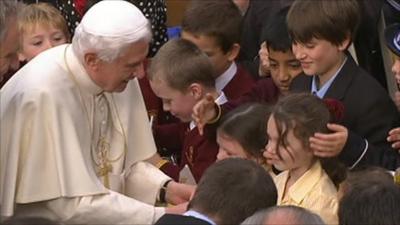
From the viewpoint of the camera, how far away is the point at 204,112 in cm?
586

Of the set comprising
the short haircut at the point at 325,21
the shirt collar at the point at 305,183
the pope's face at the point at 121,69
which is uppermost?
the pope's face at the point at 121,69

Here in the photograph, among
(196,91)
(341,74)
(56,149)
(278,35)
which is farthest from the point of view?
(278,35)

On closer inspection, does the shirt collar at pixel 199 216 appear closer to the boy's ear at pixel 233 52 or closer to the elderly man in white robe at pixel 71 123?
the elderly man in white robe at pixel 71 123

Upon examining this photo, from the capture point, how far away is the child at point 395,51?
18.2 feet

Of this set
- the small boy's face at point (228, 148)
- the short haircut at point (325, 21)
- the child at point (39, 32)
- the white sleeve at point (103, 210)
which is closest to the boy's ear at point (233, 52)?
the short haircut at point (325, 21)

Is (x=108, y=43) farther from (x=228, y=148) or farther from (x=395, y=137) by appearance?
(x=395, y=137)

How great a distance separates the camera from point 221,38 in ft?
22.6

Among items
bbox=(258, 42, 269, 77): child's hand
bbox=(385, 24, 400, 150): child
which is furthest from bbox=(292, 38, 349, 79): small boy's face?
bbox=(258, 42, 269, 77): child's hand

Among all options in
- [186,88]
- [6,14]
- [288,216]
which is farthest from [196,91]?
[288,216]

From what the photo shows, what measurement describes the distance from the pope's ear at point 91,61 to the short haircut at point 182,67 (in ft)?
2.99

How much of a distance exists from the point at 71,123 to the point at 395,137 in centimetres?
141

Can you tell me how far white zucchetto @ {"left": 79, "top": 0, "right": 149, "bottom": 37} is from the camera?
17.2 feet

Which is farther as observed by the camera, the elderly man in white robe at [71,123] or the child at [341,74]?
the child at [341,74]

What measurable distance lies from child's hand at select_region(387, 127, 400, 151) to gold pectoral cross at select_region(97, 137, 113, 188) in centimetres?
123
